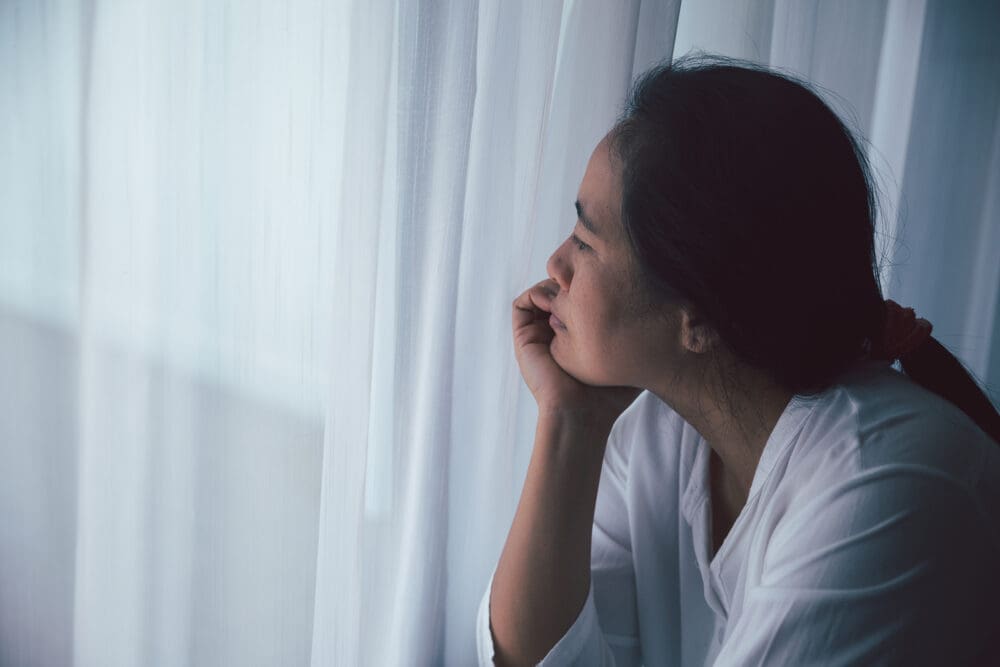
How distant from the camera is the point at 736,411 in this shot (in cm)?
81

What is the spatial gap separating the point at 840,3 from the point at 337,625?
113 centimetres

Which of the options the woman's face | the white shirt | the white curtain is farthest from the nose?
the white shirt

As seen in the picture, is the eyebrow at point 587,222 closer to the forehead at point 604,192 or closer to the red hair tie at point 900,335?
the forehead at point 604,192

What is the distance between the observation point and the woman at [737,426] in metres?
0.62

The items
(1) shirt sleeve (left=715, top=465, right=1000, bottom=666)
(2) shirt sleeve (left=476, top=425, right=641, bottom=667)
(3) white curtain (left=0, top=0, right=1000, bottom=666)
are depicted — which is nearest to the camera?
(1) shirt sleeve (left=715, top=465, right=1000, bottom=666)

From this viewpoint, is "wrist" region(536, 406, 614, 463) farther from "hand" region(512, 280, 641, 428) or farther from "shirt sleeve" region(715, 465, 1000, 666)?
"shirt sleeve" region(715, 465, 1000, 666)

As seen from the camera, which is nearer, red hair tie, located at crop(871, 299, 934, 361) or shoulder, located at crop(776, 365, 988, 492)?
shoulder, located at crop(776, 365, 988, 492)

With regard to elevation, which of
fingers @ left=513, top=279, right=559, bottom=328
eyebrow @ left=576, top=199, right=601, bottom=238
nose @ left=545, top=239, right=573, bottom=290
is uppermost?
eyebrow @ left=576, top=199, right=601, bottom=238

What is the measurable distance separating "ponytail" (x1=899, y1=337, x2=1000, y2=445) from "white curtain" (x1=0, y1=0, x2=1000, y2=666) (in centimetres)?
43

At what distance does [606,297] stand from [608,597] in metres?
0.38

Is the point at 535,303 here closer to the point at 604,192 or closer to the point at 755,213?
the point at 604,192

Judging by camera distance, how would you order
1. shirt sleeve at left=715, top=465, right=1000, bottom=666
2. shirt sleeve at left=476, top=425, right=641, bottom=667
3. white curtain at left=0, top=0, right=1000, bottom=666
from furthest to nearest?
1. shirt sleeve at left=476, top=425, right=641, bottom=667
2. white curtain at left=0, top=0, right=1000, bottom=666
3. shirt sleeve at left=715, top=465, right=1000, bottom=666

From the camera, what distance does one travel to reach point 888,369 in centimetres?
76

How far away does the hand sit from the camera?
850 millimetres
